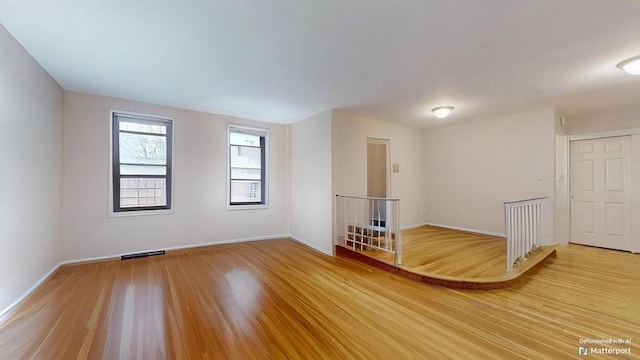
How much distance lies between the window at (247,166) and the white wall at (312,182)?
0.65m

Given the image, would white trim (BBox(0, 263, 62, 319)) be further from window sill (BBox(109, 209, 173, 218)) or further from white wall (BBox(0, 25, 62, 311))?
window sill (BBox(109, 209, 173, 218))

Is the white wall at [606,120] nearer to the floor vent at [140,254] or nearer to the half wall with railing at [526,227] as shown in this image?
the half wall with railing at [526,227]

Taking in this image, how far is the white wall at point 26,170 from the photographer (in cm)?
235

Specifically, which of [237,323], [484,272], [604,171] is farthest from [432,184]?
[237,323]

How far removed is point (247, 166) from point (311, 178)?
1510 millimetres

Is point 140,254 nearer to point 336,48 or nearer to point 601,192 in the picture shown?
point 336,48

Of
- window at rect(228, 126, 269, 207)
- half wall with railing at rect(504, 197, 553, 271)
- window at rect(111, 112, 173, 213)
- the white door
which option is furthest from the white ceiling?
half wall with railing at rect(504, 197, 553, 271)

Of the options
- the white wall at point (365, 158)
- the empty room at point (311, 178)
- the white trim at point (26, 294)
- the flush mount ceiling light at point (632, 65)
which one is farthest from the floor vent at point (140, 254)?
the flush mount ceiling light at point (632, 65)

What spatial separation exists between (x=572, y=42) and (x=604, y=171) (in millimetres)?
3665

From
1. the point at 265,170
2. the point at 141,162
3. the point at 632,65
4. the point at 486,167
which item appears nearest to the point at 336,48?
the point at 632,65

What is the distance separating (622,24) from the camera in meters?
2.09

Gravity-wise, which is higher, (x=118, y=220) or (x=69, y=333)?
(x=118, y=220)

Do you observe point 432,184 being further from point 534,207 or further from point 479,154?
point 534,207

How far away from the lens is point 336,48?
2488mm
